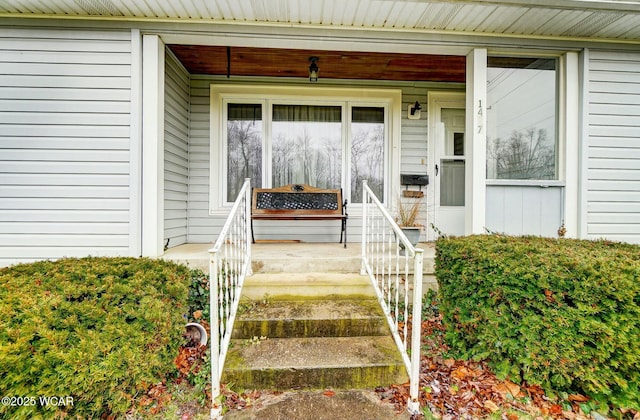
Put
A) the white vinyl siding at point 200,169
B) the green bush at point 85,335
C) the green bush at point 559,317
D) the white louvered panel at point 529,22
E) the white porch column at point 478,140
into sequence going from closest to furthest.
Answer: the green bush at point 85,335 < the green bush at point 559,317 < the white louvered panel at point 529,22 < the white porch column at point 478,140 < the white vinyl siding at point 200,169

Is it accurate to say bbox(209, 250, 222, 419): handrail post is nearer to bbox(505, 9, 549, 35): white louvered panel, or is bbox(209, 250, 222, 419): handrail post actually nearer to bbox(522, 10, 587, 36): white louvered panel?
bbox(505, 9, 549, 35): white louvered panel

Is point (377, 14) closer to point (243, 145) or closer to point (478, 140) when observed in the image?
point (478, 140)

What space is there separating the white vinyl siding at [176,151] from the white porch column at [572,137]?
458 cm

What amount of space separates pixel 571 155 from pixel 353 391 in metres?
3.39

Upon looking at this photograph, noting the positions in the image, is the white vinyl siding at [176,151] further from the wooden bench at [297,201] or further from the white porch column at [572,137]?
the white porch column at [572,137]

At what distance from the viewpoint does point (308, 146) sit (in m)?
4.54

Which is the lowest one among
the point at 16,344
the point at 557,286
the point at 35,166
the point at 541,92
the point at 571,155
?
the point at 16,344

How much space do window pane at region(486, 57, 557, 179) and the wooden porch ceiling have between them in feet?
2.17

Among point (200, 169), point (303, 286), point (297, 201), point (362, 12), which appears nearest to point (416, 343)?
point (303, 286)

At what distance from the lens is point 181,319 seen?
2.08 meters

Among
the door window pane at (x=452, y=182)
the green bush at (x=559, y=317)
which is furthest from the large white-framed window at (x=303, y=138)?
the green bush at (x=559, y=317)

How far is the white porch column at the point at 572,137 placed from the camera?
10.7 ft

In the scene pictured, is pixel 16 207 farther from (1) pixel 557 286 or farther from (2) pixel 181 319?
(1) pixel 557 286

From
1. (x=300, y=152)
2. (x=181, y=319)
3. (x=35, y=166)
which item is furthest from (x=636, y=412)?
A: (x=35, y=166)
